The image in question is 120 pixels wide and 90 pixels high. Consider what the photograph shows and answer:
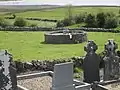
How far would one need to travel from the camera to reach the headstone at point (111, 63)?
20667 mm

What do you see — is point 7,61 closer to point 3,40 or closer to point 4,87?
point 4,87

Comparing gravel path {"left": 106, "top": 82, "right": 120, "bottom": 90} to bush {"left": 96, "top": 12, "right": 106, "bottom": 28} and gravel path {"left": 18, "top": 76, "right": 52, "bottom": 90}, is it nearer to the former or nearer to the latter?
gravel path {"left": 18, "top": 76, "right": 52, "bottom": 90}

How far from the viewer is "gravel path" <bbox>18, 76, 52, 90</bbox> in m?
19.7

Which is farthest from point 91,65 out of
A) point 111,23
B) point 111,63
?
point 111,23

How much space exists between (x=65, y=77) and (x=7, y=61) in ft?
9.61

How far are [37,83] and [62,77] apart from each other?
640 centimetres

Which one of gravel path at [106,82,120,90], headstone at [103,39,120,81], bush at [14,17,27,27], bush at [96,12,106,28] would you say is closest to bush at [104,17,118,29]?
bush at [96,12,106,28]

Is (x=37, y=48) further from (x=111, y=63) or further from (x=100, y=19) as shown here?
(x=100, y=19)

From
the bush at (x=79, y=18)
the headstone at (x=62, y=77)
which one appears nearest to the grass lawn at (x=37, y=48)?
the headstone at (x=62, y=77)

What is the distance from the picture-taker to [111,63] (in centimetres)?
2077

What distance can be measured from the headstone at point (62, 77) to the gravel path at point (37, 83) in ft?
17.0

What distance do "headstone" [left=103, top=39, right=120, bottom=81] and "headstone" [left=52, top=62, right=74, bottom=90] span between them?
650 centimetres

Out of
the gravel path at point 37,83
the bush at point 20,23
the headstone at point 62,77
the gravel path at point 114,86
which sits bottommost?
the bush at point 20,23

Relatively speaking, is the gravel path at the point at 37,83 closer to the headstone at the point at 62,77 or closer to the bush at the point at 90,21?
the headstone at the point at 62,77
